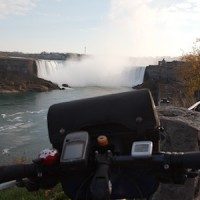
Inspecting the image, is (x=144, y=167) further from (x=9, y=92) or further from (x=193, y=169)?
(x=9, y=92)

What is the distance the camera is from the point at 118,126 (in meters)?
1.91

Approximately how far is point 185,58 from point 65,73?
170 ft

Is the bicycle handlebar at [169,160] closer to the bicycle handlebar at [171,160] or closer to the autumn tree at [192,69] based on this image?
the bicycle handlebar at [171,160]

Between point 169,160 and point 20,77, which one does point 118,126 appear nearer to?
point 169,160

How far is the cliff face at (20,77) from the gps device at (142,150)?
2398 inches

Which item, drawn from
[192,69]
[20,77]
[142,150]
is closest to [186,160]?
[142,150]

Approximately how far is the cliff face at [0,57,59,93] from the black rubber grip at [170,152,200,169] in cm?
6097

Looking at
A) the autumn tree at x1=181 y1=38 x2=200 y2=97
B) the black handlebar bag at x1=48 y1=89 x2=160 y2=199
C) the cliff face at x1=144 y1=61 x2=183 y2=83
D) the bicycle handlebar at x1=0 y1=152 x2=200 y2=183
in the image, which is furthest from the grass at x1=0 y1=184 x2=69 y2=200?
the cliff face at x1=144 y1=61 x2=183 y2=83

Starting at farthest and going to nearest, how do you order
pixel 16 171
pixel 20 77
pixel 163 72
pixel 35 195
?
pixel 20 77 < pixel 163 72 < pixel 35 195 < pixel 16 171

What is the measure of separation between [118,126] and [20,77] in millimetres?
72074

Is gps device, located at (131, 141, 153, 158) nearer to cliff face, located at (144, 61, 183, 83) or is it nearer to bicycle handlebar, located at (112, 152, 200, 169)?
bicycle handlebar, located at (112, 152, 200, 169)

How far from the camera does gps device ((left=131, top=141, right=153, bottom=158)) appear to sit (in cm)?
159

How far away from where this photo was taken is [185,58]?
3638cm

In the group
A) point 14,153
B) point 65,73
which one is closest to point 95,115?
point 14,153
